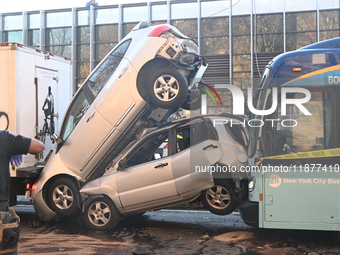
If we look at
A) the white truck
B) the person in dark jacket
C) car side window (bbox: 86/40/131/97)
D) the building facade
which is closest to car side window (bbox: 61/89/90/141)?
car side window (bbox: 86/40/131/97)

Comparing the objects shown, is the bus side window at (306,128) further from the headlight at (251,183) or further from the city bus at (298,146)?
the headlight at (251,183)

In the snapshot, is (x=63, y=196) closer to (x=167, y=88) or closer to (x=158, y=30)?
(x=167, y=88)

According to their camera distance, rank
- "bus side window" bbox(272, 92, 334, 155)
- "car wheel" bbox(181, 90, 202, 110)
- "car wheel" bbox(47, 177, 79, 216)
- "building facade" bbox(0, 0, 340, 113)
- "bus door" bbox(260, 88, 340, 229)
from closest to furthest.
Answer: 1. "bus door" bbox(260, 88, 340, 229)
2. "bus side window" bbox(272, 92, 334, 155)
3. "car wheel" bbox(47, 177, 79, 216)
4. "car wheel" bbox(181, 90, 202, 110)
5. "building facade" bbox(0, 0, 340, 113)

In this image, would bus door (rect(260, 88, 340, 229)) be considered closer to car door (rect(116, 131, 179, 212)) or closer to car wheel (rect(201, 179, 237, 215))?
car wheel (rect(201, 179, 237, 215))

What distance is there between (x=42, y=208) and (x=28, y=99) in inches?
77.9

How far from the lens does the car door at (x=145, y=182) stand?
8.08 meters

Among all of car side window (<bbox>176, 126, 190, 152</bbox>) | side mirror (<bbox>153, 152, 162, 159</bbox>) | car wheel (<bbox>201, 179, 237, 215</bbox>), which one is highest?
car side window (<bbox>176, 126, 190, 152</bbox>)

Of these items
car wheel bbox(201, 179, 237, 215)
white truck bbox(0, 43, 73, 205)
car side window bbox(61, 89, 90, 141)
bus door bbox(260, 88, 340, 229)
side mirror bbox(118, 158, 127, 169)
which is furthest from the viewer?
white truck bbox(0, 43, 73, 205)

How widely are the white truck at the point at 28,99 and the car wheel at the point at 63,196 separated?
0.45 m

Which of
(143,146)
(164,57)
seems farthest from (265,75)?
(143,146)

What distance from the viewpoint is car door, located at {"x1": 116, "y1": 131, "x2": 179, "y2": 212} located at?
8.08 meters

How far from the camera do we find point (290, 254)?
270 inches

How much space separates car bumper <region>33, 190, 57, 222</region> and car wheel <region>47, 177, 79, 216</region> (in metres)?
0.11

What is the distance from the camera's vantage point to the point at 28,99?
9258 millimetres
